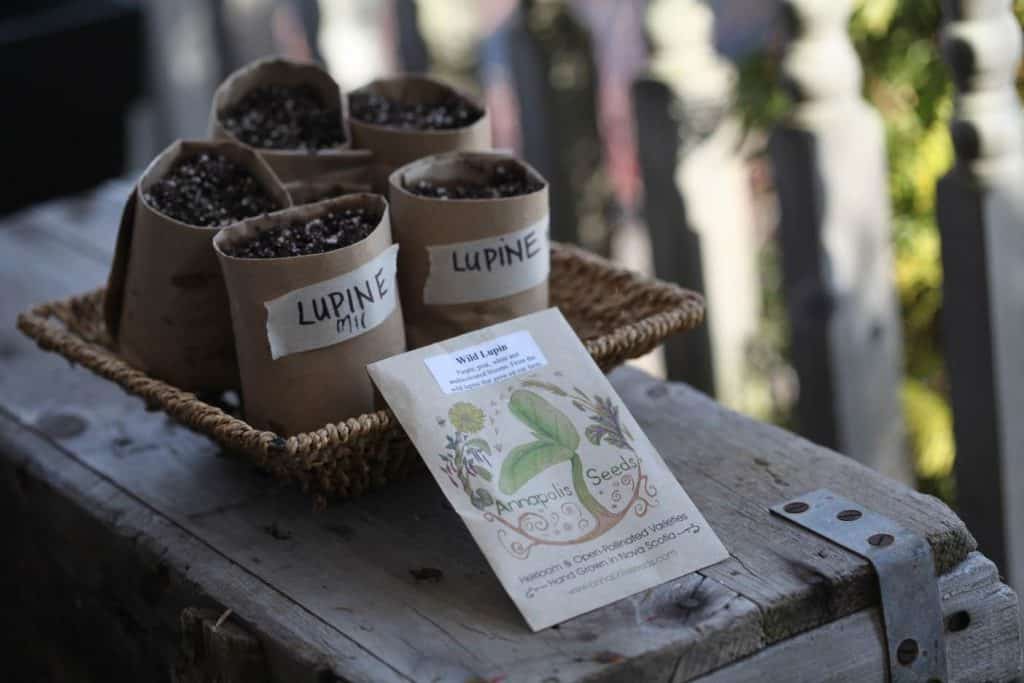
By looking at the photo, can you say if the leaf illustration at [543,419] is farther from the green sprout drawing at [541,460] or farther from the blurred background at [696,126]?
the blurred background at [696,126]

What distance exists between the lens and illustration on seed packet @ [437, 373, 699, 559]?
3.25 ft

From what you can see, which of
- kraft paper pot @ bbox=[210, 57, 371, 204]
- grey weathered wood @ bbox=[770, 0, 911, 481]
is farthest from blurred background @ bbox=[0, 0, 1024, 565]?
kraft paper pot @ bbox=[210, 57, 371, 204]

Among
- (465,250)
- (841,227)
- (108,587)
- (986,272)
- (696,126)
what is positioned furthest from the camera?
(696,126)

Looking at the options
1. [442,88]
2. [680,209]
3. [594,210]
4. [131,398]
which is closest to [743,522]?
[442,88]

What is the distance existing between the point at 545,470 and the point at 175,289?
36 cm

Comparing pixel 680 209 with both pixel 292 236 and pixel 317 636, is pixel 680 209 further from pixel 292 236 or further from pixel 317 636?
pixel 317 636

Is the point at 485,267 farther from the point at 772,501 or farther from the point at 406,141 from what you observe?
the point at 772,501

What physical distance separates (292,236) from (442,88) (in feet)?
1.05

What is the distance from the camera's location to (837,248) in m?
1.67

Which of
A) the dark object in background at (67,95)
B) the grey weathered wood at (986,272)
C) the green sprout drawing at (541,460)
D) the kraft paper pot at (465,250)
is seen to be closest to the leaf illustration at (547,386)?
the green sprout drawing at (541,460)

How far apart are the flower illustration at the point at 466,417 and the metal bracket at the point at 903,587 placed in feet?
0.84

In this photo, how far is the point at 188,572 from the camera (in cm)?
109

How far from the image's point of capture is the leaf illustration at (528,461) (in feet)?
3.30

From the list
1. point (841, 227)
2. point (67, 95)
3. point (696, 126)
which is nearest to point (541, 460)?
point (841, 227)
